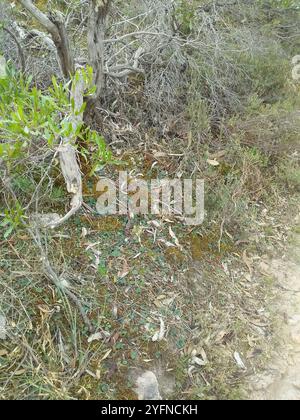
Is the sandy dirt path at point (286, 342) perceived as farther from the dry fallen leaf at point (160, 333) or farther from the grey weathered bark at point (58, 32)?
the grey weathered bark at point (58, 32)

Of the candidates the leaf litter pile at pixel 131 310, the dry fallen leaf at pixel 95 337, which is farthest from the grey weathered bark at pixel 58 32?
the dry fallen leaf at pixel 95 337

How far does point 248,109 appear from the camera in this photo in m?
4.02

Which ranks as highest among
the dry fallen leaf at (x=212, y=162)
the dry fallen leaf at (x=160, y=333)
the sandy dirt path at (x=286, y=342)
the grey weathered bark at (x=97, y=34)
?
the grey weathered bark at (x=97, y=34)

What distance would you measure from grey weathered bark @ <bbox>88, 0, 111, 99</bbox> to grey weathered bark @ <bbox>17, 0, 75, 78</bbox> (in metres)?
0.19

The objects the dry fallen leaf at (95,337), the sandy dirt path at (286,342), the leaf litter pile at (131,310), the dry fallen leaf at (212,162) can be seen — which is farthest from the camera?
the dry fallen leaf at (212,162)

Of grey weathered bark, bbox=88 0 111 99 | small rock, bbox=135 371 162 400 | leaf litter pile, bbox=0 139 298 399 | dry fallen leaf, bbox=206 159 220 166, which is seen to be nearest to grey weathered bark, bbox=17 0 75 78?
grey weathered bark, bbox=88 0 111 99

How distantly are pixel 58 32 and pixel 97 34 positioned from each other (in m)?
0.36

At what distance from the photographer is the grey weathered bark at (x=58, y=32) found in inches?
99.0

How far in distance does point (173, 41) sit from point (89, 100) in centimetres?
129

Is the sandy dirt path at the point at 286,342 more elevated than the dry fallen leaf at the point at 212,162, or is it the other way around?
the dry fallen leaf at the point at 212,162

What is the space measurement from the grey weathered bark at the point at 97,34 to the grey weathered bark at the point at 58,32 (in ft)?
0.62

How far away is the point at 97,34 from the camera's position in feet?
9.72

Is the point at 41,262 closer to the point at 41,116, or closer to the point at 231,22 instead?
the point at 41,116
